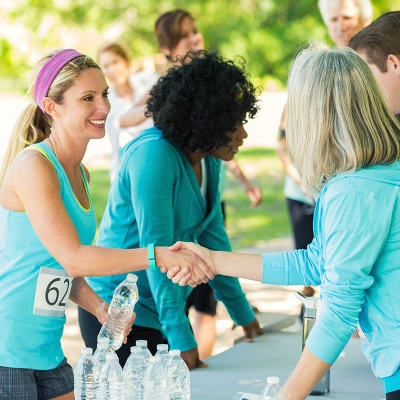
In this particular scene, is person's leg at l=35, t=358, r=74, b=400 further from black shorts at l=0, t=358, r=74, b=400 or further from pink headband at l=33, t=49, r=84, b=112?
pink headband at l=33, t=49, r=84, b=112

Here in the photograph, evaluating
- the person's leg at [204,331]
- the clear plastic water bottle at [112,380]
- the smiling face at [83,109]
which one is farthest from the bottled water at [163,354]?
the person's leg at [204,331]

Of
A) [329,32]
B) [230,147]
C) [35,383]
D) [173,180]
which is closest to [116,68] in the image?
[329,32]

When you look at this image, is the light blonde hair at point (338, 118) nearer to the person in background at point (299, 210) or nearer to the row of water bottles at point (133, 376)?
the row of water bottles at point (133, 376)

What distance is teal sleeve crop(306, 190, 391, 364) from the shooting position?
1731 millimetres

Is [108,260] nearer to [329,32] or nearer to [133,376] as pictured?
[133,376]

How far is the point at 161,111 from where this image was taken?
2.80 m

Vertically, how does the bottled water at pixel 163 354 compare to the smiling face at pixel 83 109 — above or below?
below

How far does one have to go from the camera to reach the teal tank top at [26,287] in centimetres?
216

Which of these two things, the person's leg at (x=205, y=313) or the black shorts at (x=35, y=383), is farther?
the person's leg at (x=205, y=313)

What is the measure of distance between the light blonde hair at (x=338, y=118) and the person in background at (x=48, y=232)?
673 millimetres

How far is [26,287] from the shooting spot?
216cm

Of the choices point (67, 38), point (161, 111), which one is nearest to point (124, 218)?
point (161, 111)

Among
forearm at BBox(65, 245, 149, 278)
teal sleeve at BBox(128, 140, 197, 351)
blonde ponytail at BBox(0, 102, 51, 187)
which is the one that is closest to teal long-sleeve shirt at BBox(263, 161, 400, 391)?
forearm at BBox(65, 245, 149, 278)

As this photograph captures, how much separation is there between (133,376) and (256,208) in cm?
824
